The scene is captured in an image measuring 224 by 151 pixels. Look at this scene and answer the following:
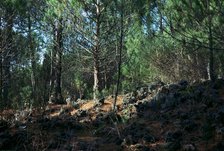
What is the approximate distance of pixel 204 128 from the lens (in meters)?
9.22

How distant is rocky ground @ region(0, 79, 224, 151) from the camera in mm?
9148

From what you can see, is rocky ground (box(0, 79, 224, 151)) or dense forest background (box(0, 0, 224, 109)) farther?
dense forest background (box(0, 0, 224, 109))

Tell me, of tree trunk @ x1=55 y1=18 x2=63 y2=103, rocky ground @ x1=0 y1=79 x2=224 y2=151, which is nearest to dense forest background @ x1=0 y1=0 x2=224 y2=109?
tree trunk @ x1=55 y1=18 x2=63 y2=103

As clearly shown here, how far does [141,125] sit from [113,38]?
6.11 meters

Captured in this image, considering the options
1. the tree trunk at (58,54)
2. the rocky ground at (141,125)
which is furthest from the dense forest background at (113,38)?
the rocky ground at (141,125)

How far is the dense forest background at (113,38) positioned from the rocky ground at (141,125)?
78cm

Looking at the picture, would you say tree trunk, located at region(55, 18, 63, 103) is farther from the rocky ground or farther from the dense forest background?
the rocky ground

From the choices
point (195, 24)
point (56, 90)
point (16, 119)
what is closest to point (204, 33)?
point (195, 24)

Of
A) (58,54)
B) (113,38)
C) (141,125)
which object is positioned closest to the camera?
(141,125)

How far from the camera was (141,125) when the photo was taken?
10.7 meters

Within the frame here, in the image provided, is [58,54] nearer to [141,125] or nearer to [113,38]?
[113,38]

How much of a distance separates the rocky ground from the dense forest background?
78 cm

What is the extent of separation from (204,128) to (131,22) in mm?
5949

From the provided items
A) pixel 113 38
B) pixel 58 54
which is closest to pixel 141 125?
pixel 113 38
